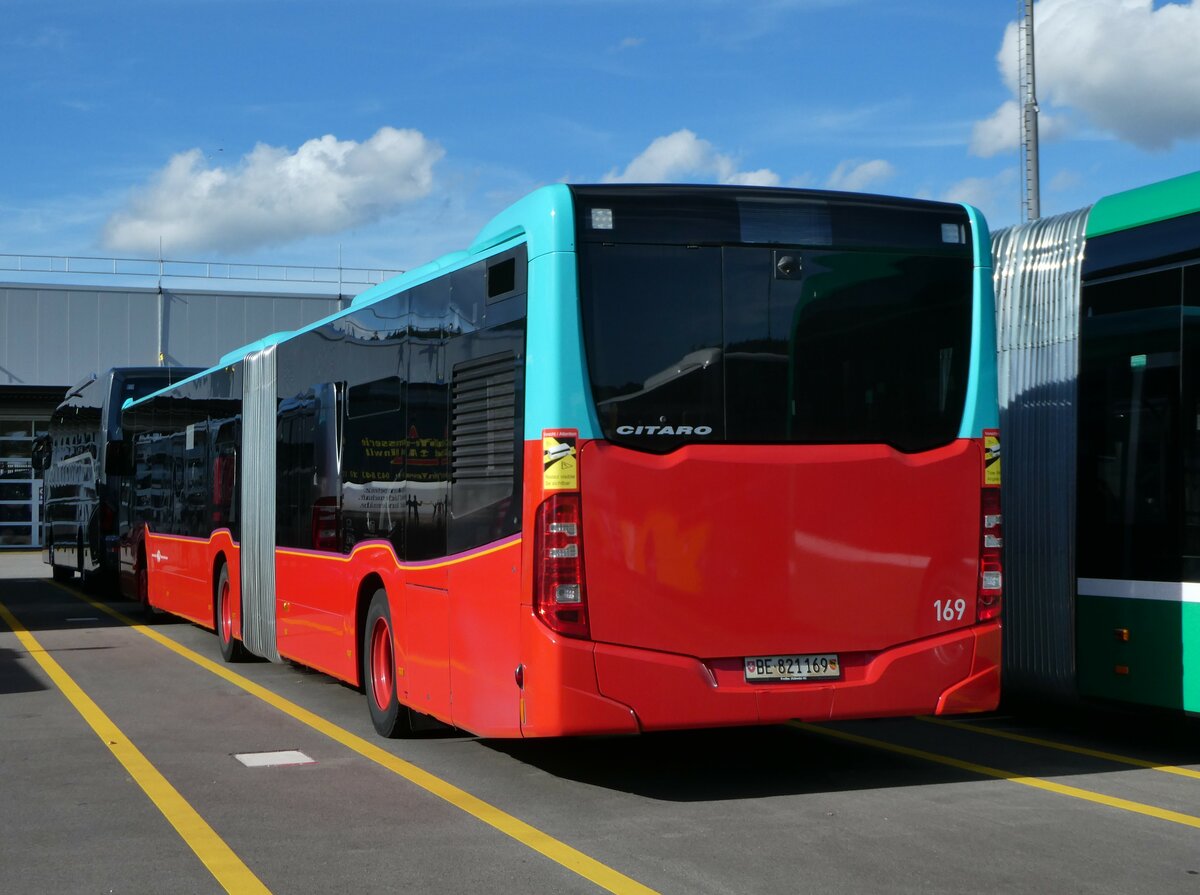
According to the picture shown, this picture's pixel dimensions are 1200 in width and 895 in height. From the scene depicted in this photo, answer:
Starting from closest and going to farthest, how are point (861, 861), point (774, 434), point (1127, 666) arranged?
point (861, 861), point (774, 434), point (1127, 666)

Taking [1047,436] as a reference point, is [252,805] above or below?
below

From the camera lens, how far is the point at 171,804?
305 inches

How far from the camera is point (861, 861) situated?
637cm

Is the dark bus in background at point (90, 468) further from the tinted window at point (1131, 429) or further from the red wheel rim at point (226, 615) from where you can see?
the tinted window at point (1131, 429)

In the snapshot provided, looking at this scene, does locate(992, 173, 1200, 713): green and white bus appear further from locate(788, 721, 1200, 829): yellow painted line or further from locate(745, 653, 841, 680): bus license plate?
locate(745, 653, 841, 680): bus license plate

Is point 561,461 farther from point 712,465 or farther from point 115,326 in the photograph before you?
point 115,326

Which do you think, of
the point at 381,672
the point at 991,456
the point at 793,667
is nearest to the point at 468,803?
the point at 793,667

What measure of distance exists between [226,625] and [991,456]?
8.87 metres

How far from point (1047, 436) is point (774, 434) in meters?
2.78

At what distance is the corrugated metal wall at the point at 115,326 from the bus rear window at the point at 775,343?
1484 inches

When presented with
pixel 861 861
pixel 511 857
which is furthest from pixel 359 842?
pixel 861 861

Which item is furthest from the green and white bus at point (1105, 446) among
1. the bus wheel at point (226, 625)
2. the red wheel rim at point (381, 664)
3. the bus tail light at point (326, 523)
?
the bus wheel at point (226, 625)

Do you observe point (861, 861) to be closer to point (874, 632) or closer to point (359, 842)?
point (874, 632)

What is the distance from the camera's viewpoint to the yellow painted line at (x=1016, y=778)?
7345mm
